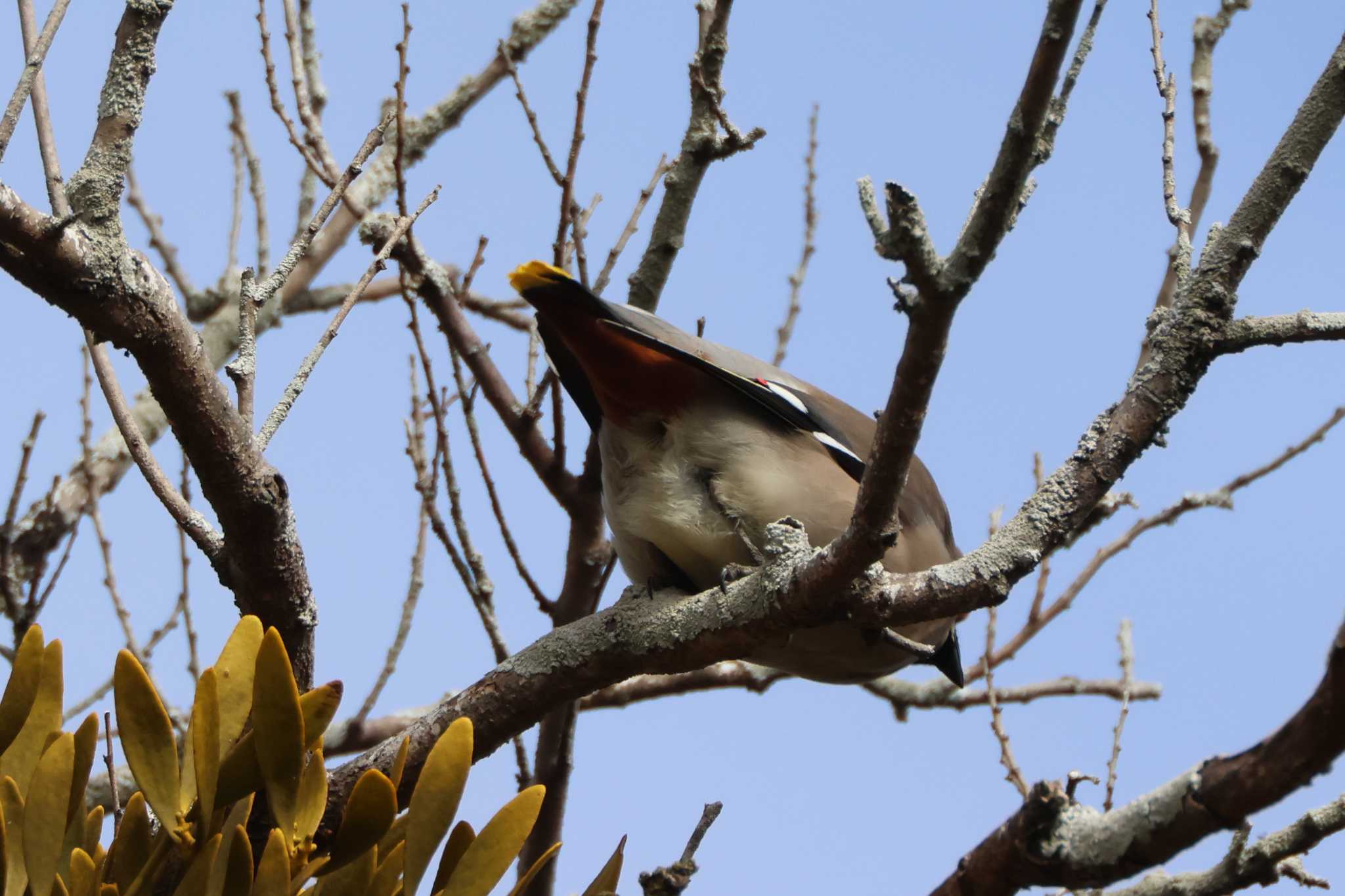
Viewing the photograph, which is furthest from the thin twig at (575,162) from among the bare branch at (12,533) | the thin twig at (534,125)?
the bare branch at (12,533)

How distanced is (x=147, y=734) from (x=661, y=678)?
8.30ft

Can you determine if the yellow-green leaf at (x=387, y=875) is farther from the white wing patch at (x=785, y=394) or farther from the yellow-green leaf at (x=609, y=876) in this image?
the white wing patch at (x=785, y=394)

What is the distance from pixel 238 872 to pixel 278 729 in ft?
0.63

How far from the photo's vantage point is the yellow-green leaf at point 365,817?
1962 millimetres

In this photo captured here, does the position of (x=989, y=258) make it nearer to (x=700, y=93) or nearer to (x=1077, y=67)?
(x=1077, y=67)

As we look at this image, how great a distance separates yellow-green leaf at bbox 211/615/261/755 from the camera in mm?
2059

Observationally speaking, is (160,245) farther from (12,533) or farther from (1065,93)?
(1065,93)

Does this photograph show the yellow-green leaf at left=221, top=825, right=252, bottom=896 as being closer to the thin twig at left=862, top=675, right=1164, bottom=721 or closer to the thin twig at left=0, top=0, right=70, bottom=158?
the thin twig at left=0, top=0, right=70, bottom=158

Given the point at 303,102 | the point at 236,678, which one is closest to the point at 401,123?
the point at 303,102

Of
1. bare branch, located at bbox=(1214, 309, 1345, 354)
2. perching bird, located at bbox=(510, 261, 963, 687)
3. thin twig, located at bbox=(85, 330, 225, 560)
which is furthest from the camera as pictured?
perching bird, located at bbox=(510, 261, 963, 687)

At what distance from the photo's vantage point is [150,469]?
8.65 ft

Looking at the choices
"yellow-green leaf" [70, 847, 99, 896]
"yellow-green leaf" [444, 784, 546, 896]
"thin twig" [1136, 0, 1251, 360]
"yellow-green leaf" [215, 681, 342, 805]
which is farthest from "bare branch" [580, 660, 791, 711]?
"yellow-green leaf" [70, 847, 99, 896]

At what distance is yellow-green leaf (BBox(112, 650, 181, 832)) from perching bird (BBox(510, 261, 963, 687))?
1.38m

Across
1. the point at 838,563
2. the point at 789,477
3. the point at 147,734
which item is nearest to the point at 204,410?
the point at 147,734
